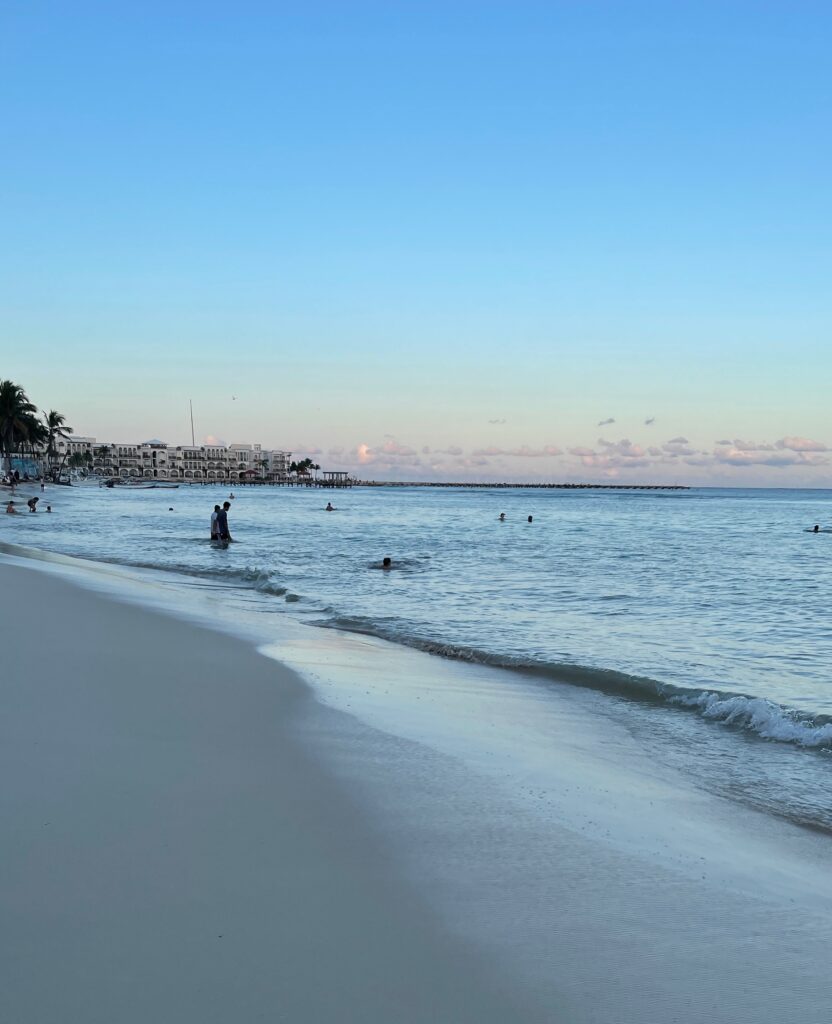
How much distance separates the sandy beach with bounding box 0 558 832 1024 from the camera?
106 inches

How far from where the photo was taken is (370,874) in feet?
11.7

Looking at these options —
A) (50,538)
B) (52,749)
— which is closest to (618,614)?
(52,749)

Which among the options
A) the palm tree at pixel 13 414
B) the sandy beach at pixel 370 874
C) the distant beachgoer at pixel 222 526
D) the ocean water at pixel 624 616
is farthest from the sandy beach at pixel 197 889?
the palm tree at pixel 13 414

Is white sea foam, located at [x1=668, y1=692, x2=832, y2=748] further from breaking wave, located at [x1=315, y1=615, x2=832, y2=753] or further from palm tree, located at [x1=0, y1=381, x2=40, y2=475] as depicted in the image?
palm tree, located at [x1=0, y1=381, x2=40, y2=475]

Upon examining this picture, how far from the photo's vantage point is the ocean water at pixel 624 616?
274 inches

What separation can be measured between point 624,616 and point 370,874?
11.5 metres

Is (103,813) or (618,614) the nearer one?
(103,813)

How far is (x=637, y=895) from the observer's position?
3.63 meters

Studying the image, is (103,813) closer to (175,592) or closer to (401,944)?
(401,944)

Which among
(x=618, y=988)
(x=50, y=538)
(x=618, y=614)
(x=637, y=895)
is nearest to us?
(x=618, y=988)

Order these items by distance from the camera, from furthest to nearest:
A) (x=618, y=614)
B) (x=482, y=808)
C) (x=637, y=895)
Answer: (x=618, y=614) < (x=482, y=808) < (x=637, y=895)

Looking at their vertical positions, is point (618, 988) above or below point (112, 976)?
below

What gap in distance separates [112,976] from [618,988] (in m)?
1.69

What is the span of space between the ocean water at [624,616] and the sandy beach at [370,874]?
1098 mm
